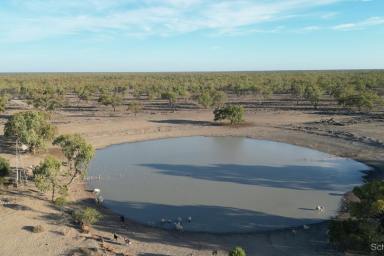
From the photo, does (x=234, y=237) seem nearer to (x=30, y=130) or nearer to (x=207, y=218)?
(x=207, y=218)

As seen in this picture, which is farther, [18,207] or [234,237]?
[18,207]

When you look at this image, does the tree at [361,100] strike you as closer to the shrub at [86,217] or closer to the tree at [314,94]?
the tree at [314,94]

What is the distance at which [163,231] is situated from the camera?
27.0 m

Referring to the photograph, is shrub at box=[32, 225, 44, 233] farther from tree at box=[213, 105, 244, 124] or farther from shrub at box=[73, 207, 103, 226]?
tree at box=[213, 105, 244, 124]

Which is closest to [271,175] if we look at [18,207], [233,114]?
[18,207]

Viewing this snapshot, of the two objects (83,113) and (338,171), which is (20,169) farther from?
(83,113)

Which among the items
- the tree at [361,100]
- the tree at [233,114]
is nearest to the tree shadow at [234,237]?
the tree at [233,114]

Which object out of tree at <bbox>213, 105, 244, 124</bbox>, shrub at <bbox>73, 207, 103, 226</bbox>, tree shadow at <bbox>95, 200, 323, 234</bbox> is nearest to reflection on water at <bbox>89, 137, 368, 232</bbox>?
tree shadow at <bbox>95, 200, 323, 234</bbox>

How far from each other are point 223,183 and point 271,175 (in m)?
5.60

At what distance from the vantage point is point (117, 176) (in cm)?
4003

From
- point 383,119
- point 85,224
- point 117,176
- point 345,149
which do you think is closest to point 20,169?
point 117,176

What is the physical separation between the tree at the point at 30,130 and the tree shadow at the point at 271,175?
12712 millimetres

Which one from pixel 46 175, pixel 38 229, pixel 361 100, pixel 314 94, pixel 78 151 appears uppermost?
pixel 314 94

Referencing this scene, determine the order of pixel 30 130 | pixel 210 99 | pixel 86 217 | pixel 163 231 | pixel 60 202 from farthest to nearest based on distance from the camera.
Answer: pixel 210 99 → pixel 30 130 → pixel 60 202 → pixel 163 231 → pixel 86 217
